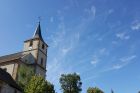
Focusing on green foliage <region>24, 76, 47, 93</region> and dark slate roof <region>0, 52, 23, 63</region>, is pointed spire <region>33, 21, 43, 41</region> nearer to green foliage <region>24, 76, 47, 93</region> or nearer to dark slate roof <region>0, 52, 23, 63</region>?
dark slate roof <region>0, 52, 23, 63</region>

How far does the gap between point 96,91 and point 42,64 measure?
1643cm

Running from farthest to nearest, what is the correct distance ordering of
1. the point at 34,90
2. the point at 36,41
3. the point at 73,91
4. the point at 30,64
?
the point at 36,41, the point at 30,64, the point at 73,91, the point at 34,90

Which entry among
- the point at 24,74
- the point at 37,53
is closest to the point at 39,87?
the point at 24,74

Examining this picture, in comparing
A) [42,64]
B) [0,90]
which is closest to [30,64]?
[42,64]

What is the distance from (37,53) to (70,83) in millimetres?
12368

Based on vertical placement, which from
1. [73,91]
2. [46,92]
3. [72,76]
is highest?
[72,76]

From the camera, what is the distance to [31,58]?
66.6 meters

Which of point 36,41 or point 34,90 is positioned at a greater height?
point 36,41

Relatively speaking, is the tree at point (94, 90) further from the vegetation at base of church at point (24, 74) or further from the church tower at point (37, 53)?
the vegetation at base of church at point (24, 74)

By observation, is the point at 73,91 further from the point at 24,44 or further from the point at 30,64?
the point at 24,44

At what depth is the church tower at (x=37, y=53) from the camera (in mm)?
65438

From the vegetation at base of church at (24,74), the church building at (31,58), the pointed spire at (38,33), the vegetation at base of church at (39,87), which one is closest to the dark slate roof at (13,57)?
the church building at (31,58)

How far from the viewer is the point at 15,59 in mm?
61625

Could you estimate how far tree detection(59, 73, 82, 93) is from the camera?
6169 centimetres
